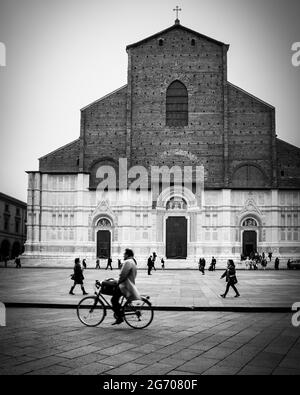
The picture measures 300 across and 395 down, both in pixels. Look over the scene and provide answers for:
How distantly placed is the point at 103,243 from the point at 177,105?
13.9 meters

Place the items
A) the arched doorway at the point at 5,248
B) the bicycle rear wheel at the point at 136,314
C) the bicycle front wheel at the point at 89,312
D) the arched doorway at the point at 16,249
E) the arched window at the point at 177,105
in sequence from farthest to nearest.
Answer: the arched doorway at the point at 16,249
the arched doorway at the point at 5,248
the arched window at the point at 177,105
the bicycle front wheel at the point at 89,312
the bicycle rear wheel at the point at 136,314

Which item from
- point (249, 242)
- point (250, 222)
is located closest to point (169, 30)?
point (250, 222)

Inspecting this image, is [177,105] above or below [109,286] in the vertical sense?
above

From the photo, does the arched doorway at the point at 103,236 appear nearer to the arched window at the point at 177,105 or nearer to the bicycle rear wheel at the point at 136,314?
the arched window at the point at 177,105

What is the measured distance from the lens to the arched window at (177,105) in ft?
120

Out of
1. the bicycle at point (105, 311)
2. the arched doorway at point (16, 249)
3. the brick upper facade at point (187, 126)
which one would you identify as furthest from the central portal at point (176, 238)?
the arched doorway at point (16, 249)

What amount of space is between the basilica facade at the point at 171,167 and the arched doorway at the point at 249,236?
0.09m

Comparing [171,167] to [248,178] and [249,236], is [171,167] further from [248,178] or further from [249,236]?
[249,236]

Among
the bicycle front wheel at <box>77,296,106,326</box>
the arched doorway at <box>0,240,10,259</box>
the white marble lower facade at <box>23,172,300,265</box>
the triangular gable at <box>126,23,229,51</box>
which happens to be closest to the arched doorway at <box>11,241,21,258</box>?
A: the arched doorway at <box>0,240,10,259</box>

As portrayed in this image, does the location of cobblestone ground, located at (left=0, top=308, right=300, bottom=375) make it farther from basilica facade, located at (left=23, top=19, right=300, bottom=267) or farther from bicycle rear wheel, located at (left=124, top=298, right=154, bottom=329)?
basilica facade, located at (left=23, top=19, right=300, bottom=267)

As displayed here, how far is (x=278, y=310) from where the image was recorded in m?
10.8

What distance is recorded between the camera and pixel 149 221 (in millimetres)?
35344
